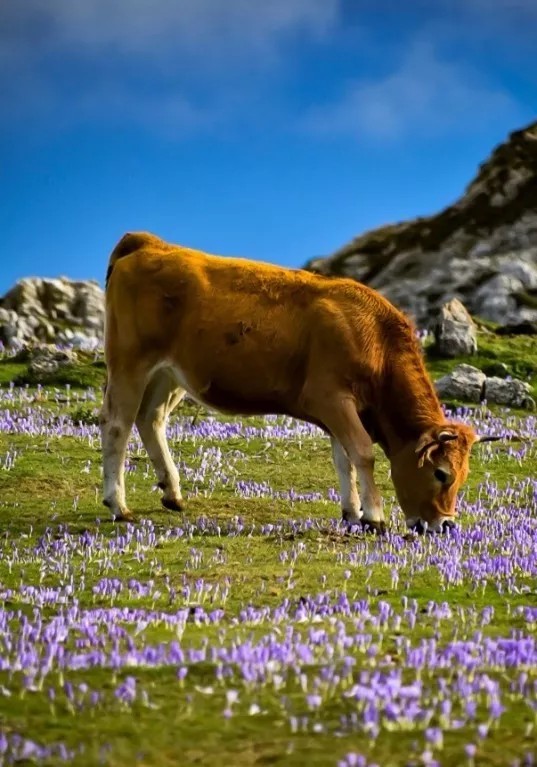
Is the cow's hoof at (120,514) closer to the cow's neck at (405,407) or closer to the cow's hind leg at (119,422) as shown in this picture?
the cow's hind leg at (119,422)

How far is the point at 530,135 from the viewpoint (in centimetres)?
7938

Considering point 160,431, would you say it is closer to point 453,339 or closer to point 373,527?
point 373,527

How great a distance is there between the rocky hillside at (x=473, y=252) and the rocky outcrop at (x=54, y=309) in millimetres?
14711

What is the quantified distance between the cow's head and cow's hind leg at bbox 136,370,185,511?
3.47 m

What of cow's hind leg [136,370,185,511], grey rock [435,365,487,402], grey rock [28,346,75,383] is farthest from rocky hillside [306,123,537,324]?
cow's hind leg [136,370,185,511]

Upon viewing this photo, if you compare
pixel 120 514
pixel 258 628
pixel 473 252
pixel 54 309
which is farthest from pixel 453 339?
pixel 473 252

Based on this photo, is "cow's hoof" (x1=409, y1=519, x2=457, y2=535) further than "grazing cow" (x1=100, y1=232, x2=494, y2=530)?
No

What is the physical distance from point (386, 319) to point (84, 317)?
124ft

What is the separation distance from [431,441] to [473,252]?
54.4 meters

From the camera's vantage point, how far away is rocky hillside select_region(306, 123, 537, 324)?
2272 inches

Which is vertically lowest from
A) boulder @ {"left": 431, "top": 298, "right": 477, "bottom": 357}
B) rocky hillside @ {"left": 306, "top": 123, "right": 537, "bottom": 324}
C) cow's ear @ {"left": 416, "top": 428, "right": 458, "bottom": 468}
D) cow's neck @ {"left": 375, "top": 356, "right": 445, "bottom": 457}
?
cow's ear @ {"left": 416, "top": 428, "right": 458, "bottom": 468}

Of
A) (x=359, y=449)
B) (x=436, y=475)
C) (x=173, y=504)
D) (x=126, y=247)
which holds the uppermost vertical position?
(x=126, y=247)

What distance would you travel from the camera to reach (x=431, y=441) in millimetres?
12945

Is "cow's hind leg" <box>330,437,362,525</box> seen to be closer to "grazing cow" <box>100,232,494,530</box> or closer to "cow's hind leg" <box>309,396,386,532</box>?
"grazing cow" <box>100,232,494,530</box>
